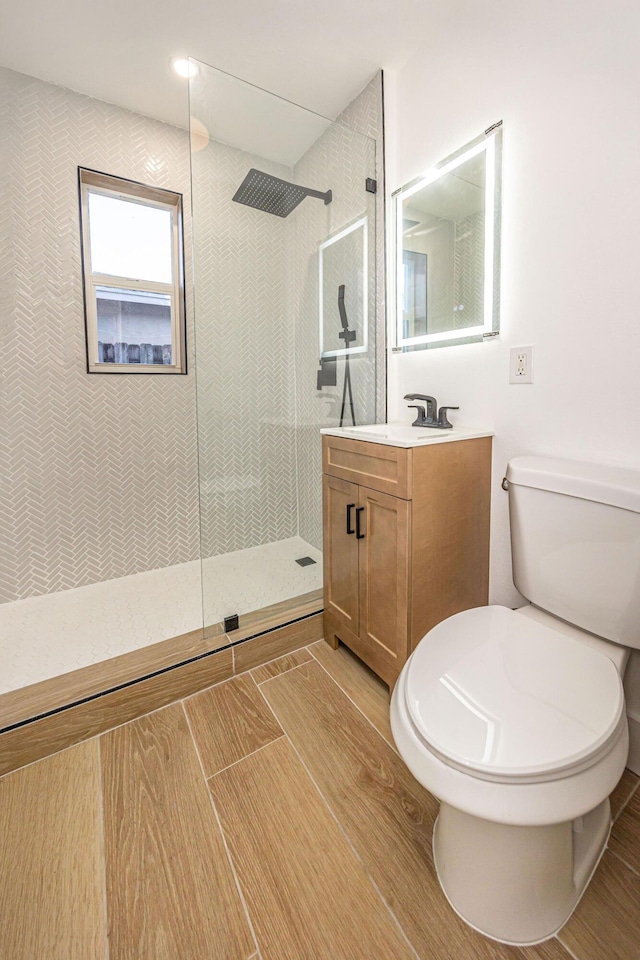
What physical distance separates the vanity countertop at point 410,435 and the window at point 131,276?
4.14 ft

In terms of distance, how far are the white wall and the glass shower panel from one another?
50 centimetres

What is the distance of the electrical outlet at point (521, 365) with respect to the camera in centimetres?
139

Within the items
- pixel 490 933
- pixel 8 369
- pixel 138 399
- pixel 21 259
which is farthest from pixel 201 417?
pixel 490 933

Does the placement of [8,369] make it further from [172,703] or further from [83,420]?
[172,703]

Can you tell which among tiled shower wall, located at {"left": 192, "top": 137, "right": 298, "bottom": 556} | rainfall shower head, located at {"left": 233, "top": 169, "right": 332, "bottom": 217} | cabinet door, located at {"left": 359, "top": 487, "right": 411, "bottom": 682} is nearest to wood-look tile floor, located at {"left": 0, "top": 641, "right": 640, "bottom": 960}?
cabinet door, located at {"left": 359, "top": 487, "right": 411, "bottom": 682}

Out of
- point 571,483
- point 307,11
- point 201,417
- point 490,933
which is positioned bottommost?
point 490,933

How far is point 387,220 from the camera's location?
1937 millimetres

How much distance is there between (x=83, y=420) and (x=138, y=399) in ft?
0.95

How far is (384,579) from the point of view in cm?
148

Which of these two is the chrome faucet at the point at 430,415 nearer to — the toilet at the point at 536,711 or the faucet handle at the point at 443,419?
the faucet handle at the point at 443,419

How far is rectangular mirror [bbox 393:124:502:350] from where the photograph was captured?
58.0 inches

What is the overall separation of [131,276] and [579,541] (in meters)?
2.37

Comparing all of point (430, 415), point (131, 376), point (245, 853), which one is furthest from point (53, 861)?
point (131, 376)

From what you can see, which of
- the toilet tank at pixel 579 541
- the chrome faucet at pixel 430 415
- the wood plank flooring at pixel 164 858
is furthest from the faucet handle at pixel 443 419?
the wood plank flooring at pixel 164 858
